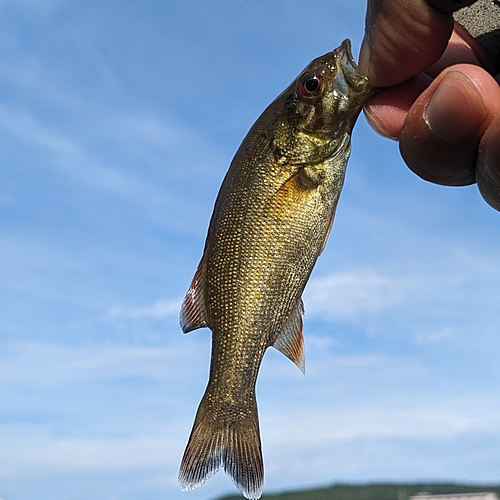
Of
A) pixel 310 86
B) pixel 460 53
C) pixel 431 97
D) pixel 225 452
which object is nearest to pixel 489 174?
pixel 431 97

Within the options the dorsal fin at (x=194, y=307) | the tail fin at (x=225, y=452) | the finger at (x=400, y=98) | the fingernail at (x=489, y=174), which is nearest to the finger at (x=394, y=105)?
the finger at (x=400, y=98)

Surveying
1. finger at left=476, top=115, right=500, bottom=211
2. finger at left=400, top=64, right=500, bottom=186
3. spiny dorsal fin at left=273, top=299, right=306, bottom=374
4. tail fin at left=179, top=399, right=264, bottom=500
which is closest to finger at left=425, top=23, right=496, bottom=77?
finger at left=400, top=64, right=500, bottom=186

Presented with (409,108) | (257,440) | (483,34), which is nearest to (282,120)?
(409,108)

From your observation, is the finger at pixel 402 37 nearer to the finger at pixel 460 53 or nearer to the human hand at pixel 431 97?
the human hand at pixel 431 97

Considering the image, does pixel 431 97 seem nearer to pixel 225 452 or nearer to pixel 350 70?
pixel 350 70

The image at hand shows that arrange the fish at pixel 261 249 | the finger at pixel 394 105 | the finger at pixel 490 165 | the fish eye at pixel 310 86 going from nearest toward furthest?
the finger at pixel 490 165
the finger at pixel 394 105
the fish at pixel 261 249
the fish eye at pixel 310 86

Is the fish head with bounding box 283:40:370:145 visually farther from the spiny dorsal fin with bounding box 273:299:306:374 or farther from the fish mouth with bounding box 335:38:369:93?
the spiny dorsal fin with bounding box 273:299:306:374

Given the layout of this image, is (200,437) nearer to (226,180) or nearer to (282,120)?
(226,180)
